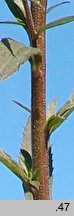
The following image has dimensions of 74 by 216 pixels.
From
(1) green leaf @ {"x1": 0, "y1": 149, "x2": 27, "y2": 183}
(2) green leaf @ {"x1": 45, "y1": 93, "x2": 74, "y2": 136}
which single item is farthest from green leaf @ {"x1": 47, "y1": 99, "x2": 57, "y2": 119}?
(1) green leaf @ {"x1": 0, "y1": 149, "x2": 27, "y2": 183}

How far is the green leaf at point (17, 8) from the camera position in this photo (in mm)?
769

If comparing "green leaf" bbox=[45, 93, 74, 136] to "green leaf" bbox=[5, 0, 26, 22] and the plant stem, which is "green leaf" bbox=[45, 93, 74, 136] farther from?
"green leaf" bbox=[5, 0, 26, 22]

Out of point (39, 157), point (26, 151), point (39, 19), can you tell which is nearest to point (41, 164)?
point (39, 157)

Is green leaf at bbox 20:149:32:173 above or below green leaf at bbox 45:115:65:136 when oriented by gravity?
below

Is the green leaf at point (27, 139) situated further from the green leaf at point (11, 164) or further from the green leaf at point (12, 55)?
the green leaf at point (12, 55)

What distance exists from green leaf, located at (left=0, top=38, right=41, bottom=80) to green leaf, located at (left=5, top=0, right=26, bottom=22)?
0.15 metres

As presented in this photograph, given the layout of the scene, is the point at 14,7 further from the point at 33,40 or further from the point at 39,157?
the point at 39,157

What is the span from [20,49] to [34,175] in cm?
22

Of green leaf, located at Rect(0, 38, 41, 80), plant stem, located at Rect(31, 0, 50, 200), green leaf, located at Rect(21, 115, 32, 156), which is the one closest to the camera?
green leaf, located at Rect(0, 38, 41, 80)

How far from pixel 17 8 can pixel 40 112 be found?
232 millimetres

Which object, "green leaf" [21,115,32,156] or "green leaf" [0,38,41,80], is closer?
"green leaf" [0,38,41,80]

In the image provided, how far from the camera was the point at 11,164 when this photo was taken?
2.25 feet

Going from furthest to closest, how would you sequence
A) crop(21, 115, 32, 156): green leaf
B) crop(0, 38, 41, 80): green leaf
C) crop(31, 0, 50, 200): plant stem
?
crop(21, 115, 32, 156): green leaf, crop(31, 0, 50, 200): plant stem, crop(0, 38, 41, 80): green leaf

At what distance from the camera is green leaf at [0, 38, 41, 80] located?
1.88 feet
